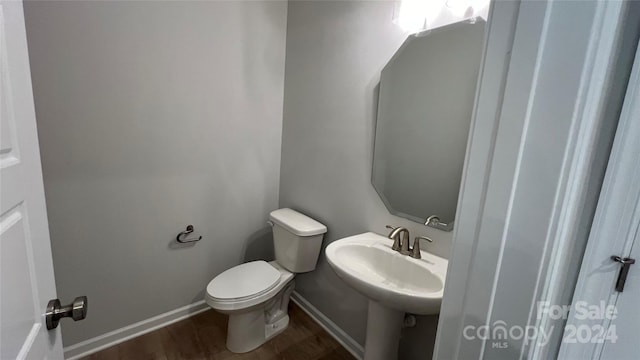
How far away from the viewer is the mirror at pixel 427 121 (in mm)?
1201

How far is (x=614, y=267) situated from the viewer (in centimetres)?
64

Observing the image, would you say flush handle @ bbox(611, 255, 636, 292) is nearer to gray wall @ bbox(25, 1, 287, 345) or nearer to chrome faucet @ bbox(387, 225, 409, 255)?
chrome faucet @ bbox(387, 225, 409, 255)

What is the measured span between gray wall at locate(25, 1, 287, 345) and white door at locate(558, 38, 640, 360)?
1.85 m

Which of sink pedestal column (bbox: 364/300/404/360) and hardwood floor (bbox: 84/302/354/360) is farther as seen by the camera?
hardwood floor (bbox: 84/302/354/360)

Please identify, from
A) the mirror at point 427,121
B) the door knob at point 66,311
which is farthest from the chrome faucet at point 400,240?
the door knob at point 66,311

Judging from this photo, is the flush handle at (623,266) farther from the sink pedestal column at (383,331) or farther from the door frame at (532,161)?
the sink pedestal column at (383,331)

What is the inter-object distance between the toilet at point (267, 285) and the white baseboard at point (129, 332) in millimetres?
419

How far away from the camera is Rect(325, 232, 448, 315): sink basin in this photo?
1050 mm

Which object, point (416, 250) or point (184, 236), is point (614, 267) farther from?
point (184, 236)

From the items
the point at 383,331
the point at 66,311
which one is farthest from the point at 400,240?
the point at 66,311

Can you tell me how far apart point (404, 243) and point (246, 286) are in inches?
37.7

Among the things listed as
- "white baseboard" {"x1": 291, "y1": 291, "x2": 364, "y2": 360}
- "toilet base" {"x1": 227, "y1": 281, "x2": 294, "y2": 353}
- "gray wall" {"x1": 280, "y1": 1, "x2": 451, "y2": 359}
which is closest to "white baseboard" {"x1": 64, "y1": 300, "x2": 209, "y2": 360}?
"toilet base" {"x1": 227, "y1": 281, "x2": 294, "y2": 353}

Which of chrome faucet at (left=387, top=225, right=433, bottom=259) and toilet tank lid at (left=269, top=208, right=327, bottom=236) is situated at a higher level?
chrome faucet at (left=387, top=225, right=433, bottom=259)

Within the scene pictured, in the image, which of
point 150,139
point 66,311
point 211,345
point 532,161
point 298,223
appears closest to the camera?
point 532,161
